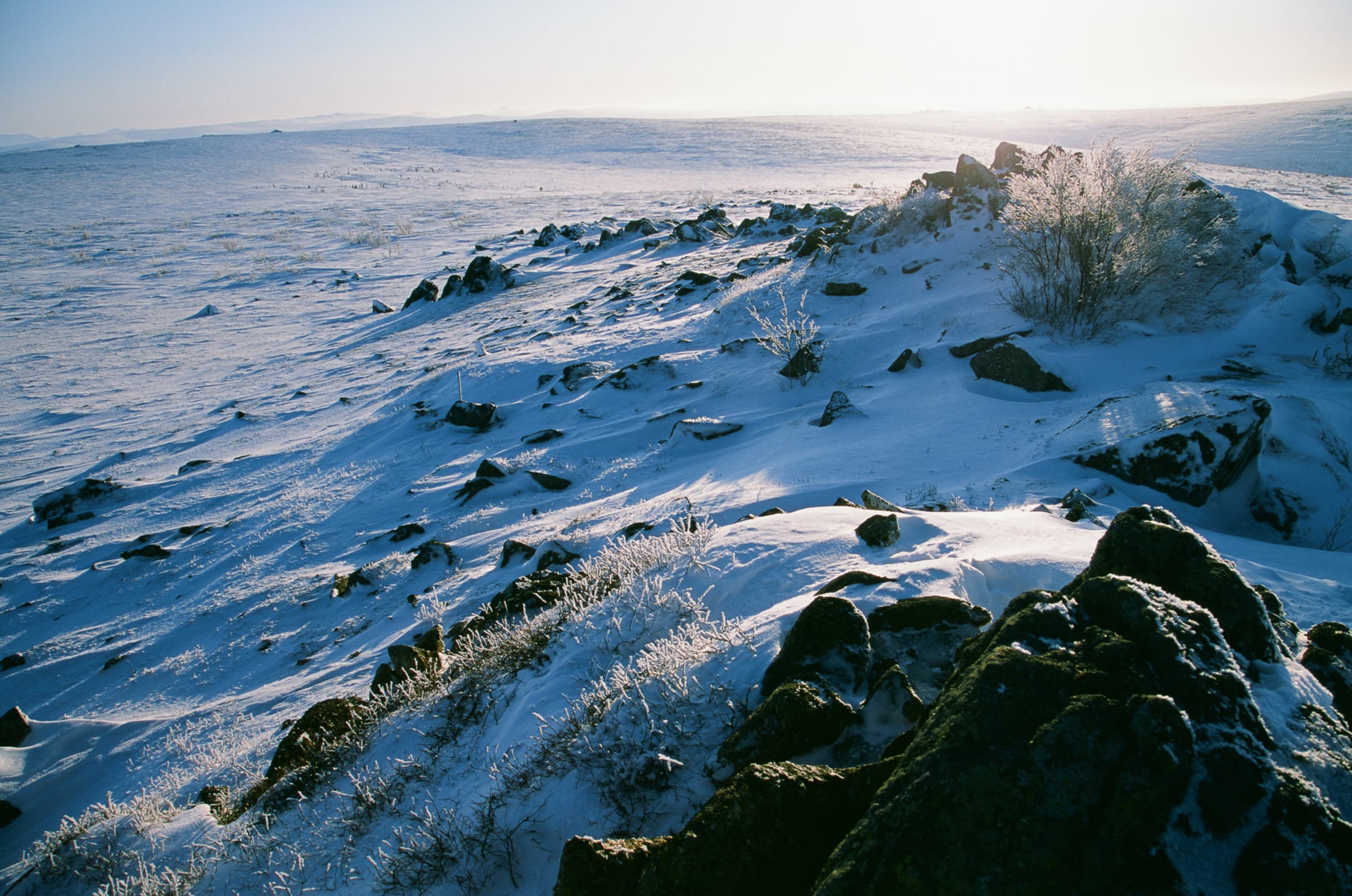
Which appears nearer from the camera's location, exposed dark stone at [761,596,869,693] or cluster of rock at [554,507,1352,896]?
cluster of rock at [554,507,1352,896]

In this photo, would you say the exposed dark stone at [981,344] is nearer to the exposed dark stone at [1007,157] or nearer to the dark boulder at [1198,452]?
the dark boulder at [1198,452]

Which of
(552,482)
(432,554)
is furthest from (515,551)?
(552,482)

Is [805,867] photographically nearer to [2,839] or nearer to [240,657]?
[2,839]

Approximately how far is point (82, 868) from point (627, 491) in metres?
4.66

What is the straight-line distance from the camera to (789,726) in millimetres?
2084

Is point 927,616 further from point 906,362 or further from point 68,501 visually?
point 68,501

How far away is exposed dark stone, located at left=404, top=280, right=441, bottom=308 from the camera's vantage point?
623 inches

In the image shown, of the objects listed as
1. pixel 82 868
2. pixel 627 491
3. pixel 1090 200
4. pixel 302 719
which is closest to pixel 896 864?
pixel 302 719

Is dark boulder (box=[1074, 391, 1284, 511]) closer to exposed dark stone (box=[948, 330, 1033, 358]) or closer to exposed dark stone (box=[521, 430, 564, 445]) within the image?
exposed dark stone (box=[948, 330, 1033, 358])

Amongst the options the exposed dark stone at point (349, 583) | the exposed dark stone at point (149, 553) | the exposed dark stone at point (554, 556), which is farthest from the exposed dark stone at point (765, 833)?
the exposed dark stone at point (149, 553)

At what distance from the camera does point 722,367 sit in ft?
31.9

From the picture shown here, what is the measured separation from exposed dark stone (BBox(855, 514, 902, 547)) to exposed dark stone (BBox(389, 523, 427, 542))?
4.84 meters

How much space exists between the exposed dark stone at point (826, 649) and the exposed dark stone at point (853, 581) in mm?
559

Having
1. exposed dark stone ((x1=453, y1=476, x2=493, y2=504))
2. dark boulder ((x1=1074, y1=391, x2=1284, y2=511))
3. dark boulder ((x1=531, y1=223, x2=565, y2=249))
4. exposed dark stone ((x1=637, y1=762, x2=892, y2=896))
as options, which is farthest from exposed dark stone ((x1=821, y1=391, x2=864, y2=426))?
dark boulder ((x1=531, y1=223, x2=565, y2=249))
